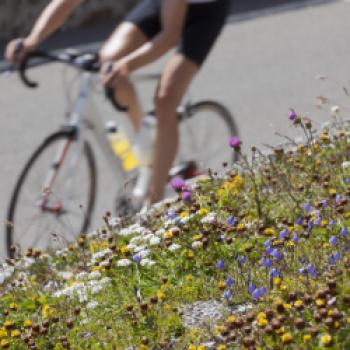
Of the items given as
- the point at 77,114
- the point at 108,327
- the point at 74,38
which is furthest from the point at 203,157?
the point at 74,38

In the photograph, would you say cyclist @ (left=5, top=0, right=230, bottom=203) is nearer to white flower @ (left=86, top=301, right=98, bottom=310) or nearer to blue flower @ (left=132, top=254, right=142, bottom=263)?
blue flower @ (left=132, top=254, right=142, bottom=263)

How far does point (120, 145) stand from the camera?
23.0ft

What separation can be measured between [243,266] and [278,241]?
0.18 m

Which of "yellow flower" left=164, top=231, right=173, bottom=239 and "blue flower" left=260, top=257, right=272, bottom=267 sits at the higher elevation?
"blue flower" left=260, top=257, right=272, bottom=267

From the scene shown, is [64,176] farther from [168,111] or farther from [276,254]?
[276,254]

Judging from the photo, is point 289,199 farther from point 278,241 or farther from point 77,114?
point 77,114

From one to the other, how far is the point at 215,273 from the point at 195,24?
217 centimetres

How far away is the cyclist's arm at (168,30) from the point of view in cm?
620

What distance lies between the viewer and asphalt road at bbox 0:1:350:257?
392 inches

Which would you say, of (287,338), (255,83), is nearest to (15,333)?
(287,338)

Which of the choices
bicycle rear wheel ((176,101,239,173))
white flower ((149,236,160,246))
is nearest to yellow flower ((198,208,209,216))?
white flower ((149,236,160,246))

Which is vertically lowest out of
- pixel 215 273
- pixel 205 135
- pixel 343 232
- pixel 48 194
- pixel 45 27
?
pixel 205 135

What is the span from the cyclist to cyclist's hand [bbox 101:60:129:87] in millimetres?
216

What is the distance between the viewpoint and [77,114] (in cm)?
676
